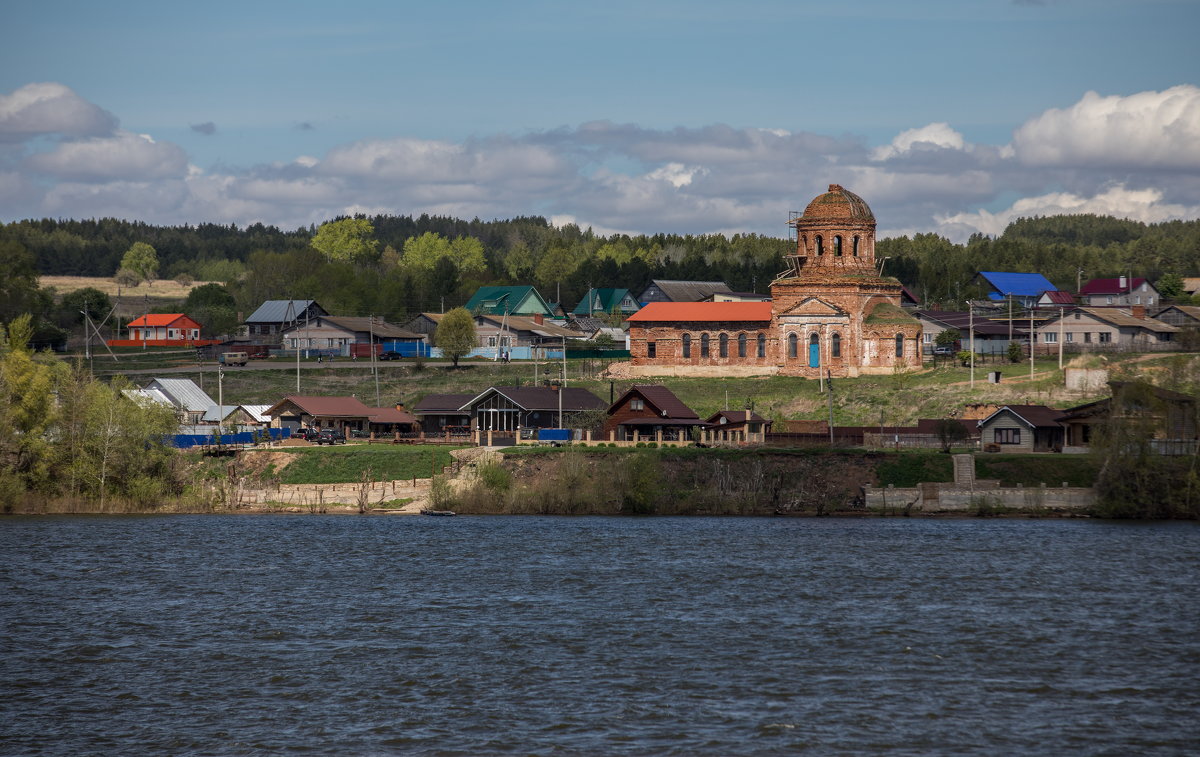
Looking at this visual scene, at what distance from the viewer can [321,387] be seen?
108875 millimetres

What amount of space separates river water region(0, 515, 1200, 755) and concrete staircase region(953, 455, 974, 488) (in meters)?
7.95

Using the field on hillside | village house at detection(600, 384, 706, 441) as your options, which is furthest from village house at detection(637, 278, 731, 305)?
village house at detection(600, 384, 706, 441)

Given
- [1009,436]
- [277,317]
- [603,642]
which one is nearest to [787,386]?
[1009,436]

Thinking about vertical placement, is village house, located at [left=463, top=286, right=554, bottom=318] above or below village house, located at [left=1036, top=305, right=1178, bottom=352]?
above

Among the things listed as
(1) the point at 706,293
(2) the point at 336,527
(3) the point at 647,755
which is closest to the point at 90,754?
(3) the point at 647,755

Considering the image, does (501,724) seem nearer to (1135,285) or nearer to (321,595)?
(321,595)

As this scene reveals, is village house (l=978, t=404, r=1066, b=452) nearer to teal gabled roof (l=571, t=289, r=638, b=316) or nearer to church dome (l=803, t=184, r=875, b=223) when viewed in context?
church dome (l=803, t=184, r=875, b=223)

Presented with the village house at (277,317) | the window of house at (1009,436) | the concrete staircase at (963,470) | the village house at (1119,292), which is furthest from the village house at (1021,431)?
the village house at (277,317)

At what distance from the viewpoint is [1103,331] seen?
349 ft

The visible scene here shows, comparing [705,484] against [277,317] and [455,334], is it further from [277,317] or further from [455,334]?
[277,317]

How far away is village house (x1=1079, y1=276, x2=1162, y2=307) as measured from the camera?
150250mm

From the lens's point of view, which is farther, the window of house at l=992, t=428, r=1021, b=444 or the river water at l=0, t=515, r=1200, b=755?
the window of house at l=992, t=428, r=1021, b=444

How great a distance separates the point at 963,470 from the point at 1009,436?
9.03 meters

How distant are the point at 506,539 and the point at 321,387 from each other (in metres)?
52.1
